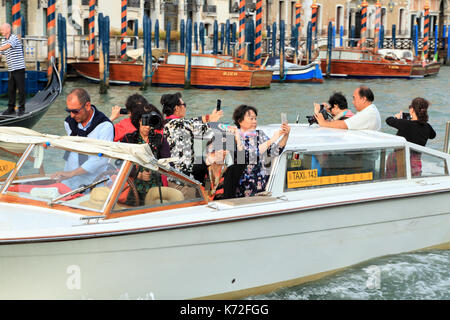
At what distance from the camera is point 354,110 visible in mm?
14172

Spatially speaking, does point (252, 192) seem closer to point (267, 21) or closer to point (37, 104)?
point (37, 104)

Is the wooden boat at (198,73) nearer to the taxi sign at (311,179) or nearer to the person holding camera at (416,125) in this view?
the person holding camera at (416,125)

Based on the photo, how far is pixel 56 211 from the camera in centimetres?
355

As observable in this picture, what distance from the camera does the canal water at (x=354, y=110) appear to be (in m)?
4.40

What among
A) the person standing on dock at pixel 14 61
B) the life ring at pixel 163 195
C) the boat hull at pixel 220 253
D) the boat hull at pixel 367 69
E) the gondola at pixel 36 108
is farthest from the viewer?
the boat hull at pixel 367 69

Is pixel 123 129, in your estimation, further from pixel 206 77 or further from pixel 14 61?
pixel 206 77

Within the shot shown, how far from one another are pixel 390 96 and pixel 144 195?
594 inches

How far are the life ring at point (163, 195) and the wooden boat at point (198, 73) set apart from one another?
567 inches

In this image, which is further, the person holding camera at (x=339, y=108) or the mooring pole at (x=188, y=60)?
the mooring pole at (x=188, y=60)

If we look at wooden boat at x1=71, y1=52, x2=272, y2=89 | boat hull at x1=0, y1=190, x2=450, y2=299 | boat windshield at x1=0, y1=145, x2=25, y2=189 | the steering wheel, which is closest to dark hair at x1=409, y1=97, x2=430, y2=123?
boat hull at x1=0, y1=190, x2=450, y2=299

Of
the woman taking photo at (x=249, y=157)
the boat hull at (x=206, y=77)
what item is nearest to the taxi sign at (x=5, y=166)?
the woman taking photo at (x=249, y=157)

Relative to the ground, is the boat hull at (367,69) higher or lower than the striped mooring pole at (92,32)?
lower

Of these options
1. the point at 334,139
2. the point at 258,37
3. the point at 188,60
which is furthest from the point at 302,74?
the point at 334,139

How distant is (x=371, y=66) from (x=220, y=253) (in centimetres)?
2025
